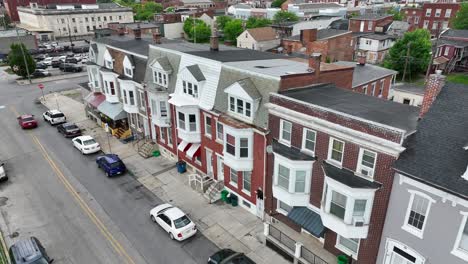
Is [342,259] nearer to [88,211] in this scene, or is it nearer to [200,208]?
[200,208]

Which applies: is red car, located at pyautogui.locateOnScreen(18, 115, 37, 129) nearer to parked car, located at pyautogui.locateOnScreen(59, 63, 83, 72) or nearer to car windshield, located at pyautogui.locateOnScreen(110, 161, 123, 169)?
car windshield, located at pyautogui.locateOnScreen(110, 161, 123, 169)

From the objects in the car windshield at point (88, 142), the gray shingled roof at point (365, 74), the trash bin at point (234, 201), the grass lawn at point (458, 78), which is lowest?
the trash bin at point (234, 201)

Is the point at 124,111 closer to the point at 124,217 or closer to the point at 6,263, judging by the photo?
the point at 124,217

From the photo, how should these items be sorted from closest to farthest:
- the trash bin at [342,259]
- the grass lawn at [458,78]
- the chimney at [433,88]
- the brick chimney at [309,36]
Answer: the chimney at [433,88] < the trash bin at [342,259] < the grass lawn at [458,78] < the brick chimney at [309,36]

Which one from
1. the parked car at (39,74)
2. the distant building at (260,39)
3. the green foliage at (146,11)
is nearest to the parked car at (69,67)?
the parked car at (39,74)

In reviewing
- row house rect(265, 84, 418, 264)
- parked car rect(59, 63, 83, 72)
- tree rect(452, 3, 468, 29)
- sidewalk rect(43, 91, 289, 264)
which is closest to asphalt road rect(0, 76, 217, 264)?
sidewalk rect(43, 91, 289, 264)

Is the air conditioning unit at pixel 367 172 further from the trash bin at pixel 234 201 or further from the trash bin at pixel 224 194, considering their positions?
the trash bin at pixel 224 194

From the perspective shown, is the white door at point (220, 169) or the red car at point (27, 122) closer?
the white door at point (220, 169)
